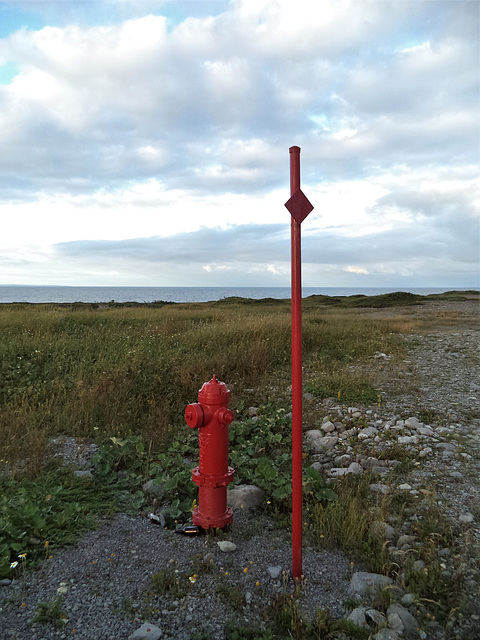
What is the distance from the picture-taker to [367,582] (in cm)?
277

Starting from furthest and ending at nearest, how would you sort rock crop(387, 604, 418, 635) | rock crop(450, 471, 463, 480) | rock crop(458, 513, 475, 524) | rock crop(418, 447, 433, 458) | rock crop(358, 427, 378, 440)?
rock crop(358, 427, 378, 440)
rock crop(418, 447, 433, 458)
rock crop(450, 471, 463, 480)
rock crop(458, 513, 475, 524)
rock crop(387, 604, 418, 635)

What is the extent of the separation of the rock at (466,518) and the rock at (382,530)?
600 millimetres

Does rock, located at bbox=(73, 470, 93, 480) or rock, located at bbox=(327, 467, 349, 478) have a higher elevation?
rock, located at bbox=(73, 470, 93, 480)

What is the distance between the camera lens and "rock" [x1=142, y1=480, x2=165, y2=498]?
156 inches

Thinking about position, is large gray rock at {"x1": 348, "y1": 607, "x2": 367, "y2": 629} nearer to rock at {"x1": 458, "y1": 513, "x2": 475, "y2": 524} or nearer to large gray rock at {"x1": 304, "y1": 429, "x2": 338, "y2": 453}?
rock at {"x1": 458, "y1": 513, "x2": 475, "y2": 524}

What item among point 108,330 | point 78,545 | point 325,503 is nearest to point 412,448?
point 325,503

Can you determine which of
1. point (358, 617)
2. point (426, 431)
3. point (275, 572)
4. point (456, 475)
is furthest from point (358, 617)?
point (426, 431)

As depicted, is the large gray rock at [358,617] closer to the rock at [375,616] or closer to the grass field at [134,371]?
the rock at [375,616]

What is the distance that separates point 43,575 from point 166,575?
0.76 metres

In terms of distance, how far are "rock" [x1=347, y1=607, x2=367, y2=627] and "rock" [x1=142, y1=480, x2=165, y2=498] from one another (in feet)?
6.35

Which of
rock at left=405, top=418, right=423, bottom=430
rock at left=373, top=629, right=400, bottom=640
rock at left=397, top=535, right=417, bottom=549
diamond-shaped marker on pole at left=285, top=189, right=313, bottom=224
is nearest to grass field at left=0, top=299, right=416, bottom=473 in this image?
rock at left=405, top=418, right=423, bottom=430

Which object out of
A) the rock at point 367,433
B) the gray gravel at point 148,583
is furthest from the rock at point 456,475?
the gray gravel at point 148,583

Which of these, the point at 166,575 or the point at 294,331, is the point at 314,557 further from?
the point at 294,331

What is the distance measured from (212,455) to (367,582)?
4.31 feet
